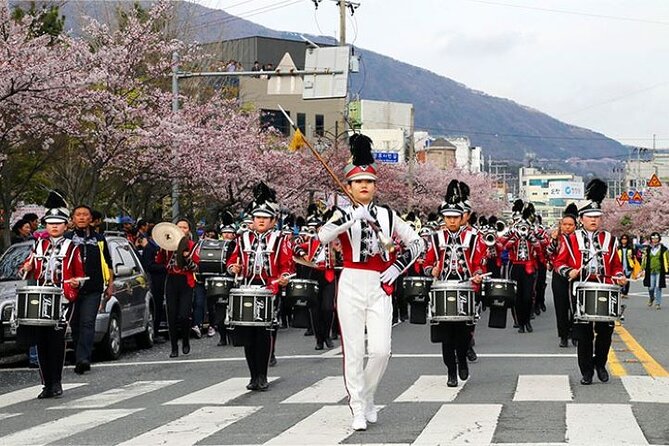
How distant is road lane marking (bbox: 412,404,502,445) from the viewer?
894cm

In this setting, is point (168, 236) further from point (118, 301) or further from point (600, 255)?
point (600, 255)

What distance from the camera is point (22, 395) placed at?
1309 cm

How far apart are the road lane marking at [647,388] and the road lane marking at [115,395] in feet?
→ 16.4

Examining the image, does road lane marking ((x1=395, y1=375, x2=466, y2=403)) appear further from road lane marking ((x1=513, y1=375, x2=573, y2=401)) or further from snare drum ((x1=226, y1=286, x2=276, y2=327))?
snare drum ((x1=226, y1=286, x2=276, y2=327))

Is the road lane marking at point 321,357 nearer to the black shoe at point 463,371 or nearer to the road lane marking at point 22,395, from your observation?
the road lane marking at point 22,395

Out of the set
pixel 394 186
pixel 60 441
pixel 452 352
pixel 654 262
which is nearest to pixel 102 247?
pixel 452 352

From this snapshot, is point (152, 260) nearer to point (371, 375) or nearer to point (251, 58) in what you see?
point (371, 375)

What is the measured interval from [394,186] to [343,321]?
60315mm

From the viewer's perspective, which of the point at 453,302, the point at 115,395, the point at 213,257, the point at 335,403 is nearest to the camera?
the point at 335,403

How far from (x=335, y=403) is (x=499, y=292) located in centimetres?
288

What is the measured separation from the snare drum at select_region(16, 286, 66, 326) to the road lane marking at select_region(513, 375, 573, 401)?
16.1 ft

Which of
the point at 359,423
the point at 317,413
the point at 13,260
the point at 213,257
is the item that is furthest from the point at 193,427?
the point at 13,260

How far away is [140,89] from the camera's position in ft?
92.6

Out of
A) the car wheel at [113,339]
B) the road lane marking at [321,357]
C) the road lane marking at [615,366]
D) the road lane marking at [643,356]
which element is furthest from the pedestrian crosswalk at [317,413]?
the car wheel at [113,339]
